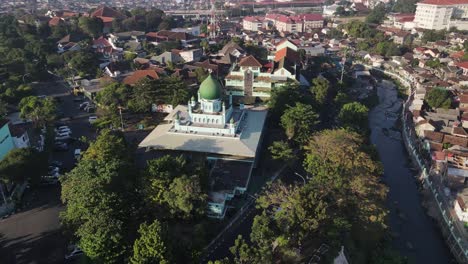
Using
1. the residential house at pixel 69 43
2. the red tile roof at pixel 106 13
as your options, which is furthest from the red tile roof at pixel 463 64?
the red tile roof at pixel 106 13

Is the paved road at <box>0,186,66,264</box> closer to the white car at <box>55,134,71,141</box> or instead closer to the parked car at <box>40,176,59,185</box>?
the parked car at <box>40,176,59,185</box>

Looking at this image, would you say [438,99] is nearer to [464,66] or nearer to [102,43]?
[464,66]

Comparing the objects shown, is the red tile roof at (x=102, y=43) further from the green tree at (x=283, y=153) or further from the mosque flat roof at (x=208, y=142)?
the green tree at (x=283, y=153)

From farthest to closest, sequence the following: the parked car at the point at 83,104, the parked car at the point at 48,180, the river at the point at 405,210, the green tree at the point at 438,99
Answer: the green tree at the point at 438,99
the parked car at the point at 83,104
the parked car at the point at 48,180
the river at the point at 405,210

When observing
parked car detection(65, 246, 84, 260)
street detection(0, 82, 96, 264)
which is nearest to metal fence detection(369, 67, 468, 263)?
parked car detection(65, 246, 84, 260)

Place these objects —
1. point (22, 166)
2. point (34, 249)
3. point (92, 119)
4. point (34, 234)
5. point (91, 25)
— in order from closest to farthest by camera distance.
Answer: point (34, 249)
point (34, 234)
point (22, 166)
point (92, 119)
point (91, 25)

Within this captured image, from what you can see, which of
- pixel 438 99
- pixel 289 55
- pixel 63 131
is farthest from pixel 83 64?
pixel 438 99
